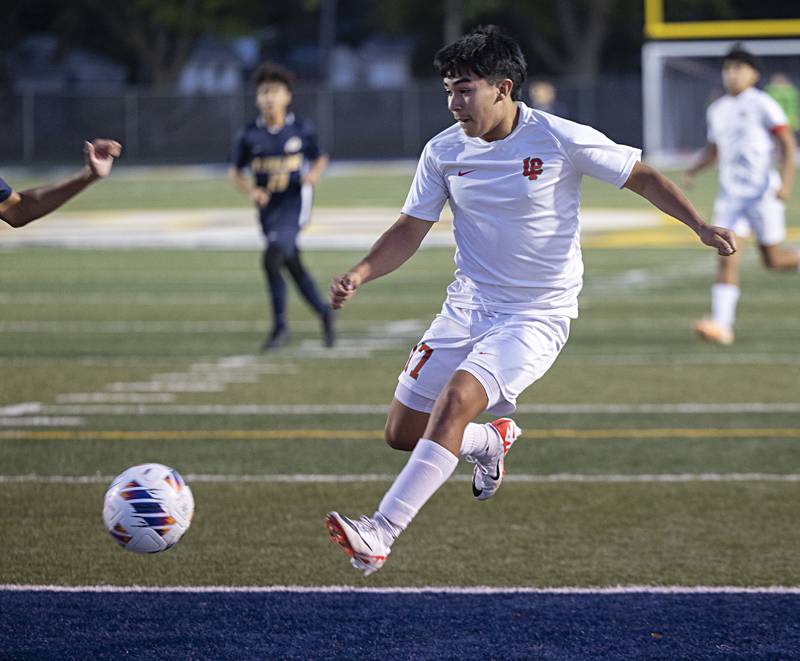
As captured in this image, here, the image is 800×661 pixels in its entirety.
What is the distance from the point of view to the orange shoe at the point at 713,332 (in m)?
12.8

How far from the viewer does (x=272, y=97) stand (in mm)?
12664

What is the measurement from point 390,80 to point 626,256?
66082 millimetres

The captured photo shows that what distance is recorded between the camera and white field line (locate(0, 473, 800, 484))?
7.99m

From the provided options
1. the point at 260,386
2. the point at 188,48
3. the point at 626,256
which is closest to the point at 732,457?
the point at 260,386

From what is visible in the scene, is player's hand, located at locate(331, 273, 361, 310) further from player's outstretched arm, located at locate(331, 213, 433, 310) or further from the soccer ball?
the soccer ball

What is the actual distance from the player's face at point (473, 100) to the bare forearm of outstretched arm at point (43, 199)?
4.41 feet

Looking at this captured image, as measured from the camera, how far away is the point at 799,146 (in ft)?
126

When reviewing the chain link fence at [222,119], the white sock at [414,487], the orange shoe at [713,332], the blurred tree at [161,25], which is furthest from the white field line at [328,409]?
the blurred tree at [161,25]

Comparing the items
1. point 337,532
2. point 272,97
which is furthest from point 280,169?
point 337,532

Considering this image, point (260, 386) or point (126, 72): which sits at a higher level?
point (126, 72)

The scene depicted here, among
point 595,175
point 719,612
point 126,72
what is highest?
point 126,72

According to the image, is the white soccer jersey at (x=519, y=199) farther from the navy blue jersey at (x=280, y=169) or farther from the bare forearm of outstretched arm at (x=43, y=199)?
the navy blue jersey at (x=280, y=169)

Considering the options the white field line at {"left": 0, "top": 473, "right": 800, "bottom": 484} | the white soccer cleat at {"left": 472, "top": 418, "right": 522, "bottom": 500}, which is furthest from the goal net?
the white soccer cleat at {"left": 472, "top": 418, "right": 522, "bottom": 500}

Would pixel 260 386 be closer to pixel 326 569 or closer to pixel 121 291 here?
pixel 326 569
